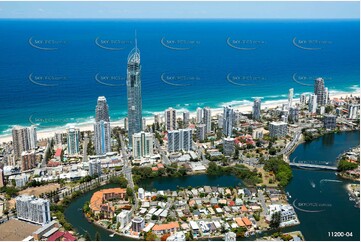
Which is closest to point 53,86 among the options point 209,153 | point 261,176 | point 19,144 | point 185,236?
point 19,144

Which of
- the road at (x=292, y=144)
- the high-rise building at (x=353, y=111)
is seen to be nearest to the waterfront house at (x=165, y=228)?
the road at (x=292, y=144)

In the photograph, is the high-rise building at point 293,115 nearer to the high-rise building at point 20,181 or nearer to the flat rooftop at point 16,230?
the high-rise building at point 20,181

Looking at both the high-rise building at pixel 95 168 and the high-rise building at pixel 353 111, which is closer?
the high-rise building at pixel 95 168

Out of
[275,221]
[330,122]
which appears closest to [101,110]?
[275,221]

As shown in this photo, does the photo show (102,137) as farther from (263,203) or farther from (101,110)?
(263,203)

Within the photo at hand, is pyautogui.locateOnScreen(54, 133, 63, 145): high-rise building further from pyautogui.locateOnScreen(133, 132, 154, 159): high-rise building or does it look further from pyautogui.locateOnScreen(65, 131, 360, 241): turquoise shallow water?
pyautogui.locateOnScreen(65, 131, 360, 241): turquoise shallow water

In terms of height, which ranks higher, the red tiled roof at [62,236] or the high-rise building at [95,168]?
the high-rise building at [95,168]
